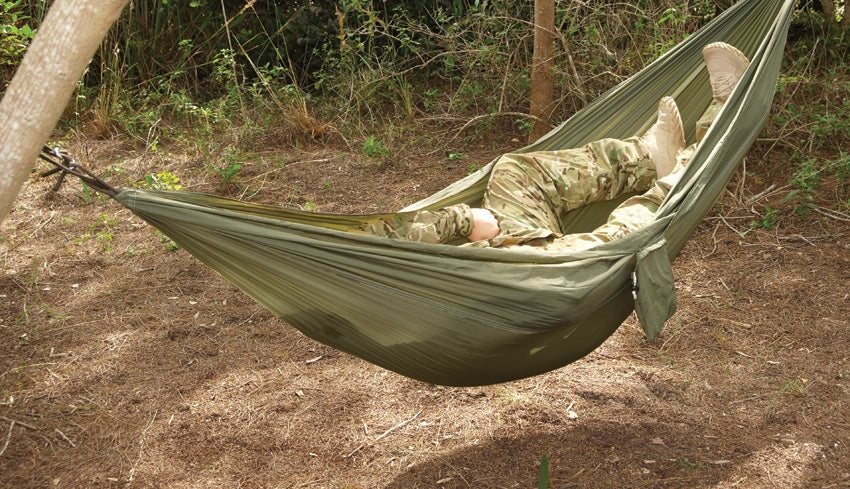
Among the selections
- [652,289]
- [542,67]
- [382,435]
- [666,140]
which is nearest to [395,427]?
[382,435]

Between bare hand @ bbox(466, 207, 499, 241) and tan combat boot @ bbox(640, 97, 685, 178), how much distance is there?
702mm

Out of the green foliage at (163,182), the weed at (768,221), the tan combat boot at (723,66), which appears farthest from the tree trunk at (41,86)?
the weed at (768,221)

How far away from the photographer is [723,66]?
2744 millimetres

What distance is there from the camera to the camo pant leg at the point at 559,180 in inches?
92.9

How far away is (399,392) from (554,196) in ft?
2.50

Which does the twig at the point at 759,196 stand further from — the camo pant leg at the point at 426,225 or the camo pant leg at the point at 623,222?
the camo pant leg at the point at 426,225

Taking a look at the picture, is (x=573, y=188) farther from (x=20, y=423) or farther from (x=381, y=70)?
(x=381, y=70)

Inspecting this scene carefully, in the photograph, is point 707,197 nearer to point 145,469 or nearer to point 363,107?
point 145,469

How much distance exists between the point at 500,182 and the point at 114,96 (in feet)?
9.95

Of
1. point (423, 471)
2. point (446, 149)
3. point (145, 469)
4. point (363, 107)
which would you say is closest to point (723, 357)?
point (423, 471)

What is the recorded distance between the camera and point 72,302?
121 inches

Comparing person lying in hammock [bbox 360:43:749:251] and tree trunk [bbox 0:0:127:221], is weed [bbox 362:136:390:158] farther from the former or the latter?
tree trunk [bbox 0:0:127:221]

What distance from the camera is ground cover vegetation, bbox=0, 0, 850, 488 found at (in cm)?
218

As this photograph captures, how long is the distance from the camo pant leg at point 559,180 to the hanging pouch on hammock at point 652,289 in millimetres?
403
